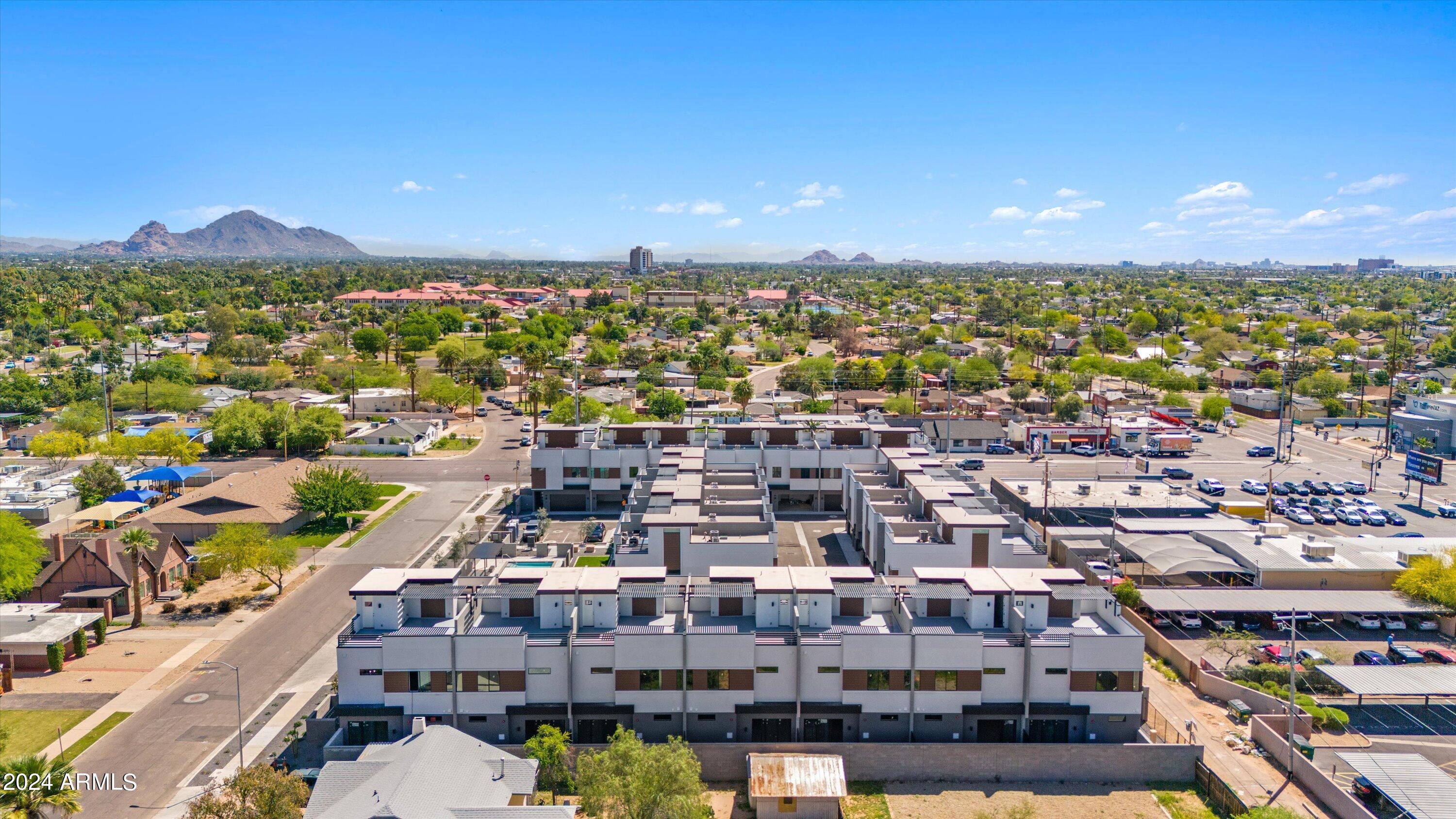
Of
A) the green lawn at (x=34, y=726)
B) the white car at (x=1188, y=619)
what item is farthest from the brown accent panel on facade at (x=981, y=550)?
the green lawn at (x=34, y=726)

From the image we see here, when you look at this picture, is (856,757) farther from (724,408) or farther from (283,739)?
(724,408)

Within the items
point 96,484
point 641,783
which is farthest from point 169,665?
point 96,484

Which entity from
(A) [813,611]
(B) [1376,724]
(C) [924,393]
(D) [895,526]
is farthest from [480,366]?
(B) [1376,724]

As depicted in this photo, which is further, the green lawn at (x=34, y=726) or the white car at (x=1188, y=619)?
the white car at (x=1188, y=619)

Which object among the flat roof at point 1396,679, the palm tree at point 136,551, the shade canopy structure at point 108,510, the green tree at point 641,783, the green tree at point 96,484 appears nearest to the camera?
the green tree at point 641,783

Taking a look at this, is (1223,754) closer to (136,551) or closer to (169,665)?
(169,665)

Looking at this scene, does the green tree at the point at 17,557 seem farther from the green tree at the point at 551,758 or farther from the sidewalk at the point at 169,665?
the green tree at the point at 551,758
